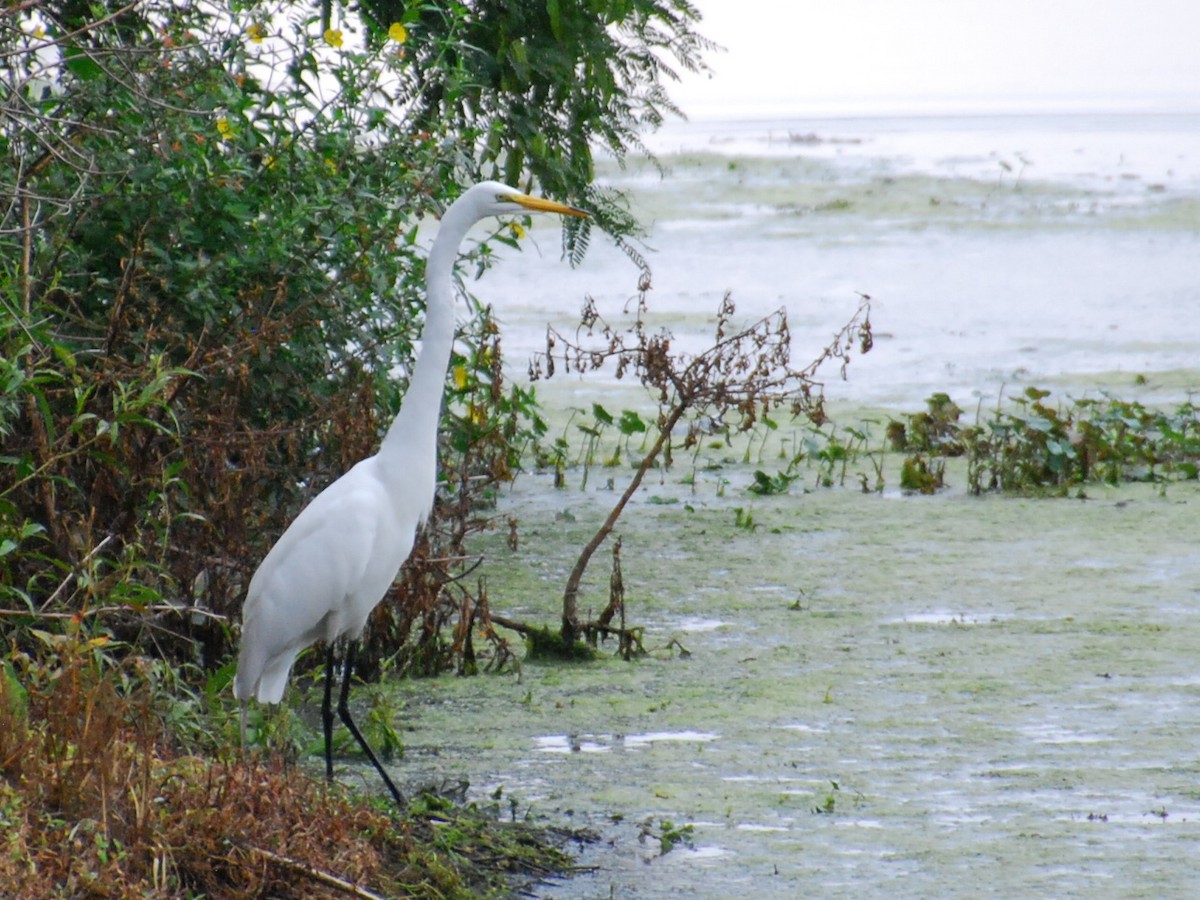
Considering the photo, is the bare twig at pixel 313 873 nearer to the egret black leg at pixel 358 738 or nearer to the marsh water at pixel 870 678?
the marsh water at pixel 870 678

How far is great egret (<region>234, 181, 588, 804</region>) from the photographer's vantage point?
3711 mm

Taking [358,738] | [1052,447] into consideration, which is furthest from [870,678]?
[1052,447]

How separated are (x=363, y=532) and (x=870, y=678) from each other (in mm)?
1708

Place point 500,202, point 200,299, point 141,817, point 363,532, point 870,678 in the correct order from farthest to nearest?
1. point 870,678
2. point 200,299
3. point 500,202
4. point 363,532
5. point 141,817

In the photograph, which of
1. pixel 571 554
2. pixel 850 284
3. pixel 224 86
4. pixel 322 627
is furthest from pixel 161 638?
pixel 850 284

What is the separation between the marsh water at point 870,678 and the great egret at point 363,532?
47 centimetres

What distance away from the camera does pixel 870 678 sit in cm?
470

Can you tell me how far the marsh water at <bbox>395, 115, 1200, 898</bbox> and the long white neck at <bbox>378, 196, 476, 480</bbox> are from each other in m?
0.80

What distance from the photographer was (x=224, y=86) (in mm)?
4582

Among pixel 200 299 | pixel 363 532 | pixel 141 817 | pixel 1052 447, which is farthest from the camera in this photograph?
pixel 1052 447

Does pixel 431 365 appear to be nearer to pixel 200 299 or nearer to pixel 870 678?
pixel 200 299

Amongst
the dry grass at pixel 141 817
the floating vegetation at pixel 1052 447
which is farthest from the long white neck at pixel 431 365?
the floating vegetation at pixel 1052 447

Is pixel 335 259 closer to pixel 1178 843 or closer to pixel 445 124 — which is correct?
pixel 445 124

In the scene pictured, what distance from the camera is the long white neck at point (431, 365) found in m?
3.75
